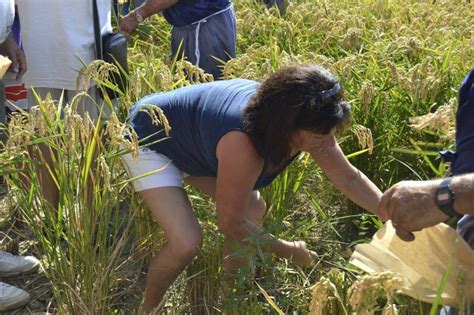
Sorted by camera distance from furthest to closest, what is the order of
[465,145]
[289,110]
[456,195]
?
1. [289,110]
2. [465,145]
3. [456,195]

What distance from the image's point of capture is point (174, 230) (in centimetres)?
260

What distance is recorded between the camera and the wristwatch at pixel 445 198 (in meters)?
1.85

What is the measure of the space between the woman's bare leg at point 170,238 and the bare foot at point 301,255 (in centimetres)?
29

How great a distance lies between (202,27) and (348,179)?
1763 mm

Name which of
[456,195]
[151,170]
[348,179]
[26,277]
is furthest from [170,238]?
[456,195]

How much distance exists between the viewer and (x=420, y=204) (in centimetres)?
190

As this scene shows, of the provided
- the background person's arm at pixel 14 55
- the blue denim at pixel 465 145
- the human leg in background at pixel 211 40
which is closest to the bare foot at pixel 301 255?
the blue denim at pixel 465 145

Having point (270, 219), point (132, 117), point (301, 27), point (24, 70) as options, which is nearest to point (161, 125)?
point (132, 117)

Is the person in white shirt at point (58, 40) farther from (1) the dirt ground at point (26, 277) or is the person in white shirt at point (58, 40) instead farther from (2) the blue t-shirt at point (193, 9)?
(2) the blue t-shirt at point (193, 9)

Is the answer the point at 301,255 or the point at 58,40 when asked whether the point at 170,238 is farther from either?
the point at 58,40

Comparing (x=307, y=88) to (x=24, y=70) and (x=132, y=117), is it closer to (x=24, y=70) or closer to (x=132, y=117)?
(x=132, y=117)

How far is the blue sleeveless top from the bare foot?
0.21 m

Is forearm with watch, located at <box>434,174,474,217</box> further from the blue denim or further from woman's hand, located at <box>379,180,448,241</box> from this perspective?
the blue denim

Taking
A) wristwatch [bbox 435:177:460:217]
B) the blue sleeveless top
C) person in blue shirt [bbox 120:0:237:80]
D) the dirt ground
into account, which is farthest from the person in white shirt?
wristwatch [bbox 435:177:460:217]
